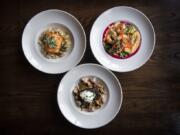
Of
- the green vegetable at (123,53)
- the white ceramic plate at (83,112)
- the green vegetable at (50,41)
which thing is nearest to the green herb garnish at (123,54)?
the green vegetable at (123,53)

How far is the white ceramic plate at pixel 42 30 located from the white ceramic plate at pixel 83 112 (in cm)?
5

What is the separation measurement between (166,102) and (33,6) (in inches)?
27.9

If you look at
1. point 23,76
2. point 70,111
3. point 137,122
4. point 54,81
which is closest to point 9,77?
point 23,76

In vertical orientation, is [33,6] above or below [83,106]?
above

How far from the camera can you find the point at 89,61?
5.16ft

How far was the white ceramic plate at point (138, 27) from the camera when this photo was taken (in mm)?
1544

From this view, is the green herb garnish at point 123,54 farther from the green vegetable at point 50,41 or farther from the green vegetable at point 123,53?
the green vegetable at point 50,41

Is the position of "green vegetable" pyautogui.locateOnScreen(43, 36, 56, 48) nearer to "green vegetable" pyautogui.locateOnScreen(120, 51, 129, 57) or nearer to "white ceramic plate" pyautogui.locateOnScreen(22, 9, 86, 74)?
"white ceramic plate" pyautogui.locateOnScreen(22, 9, 86, 74)

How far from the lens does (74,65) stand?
1.55 meters

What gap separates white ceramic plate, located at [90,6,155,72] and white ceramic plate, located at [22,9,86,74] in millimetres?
63

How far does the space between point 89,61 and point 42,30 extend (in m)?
0.25

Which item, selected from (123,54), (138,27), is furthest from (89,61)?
(138,27)

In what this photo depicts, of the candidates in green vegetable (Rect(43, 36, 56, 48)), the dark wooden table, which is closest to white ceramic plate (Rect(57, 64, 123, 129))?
the dark wooden table
